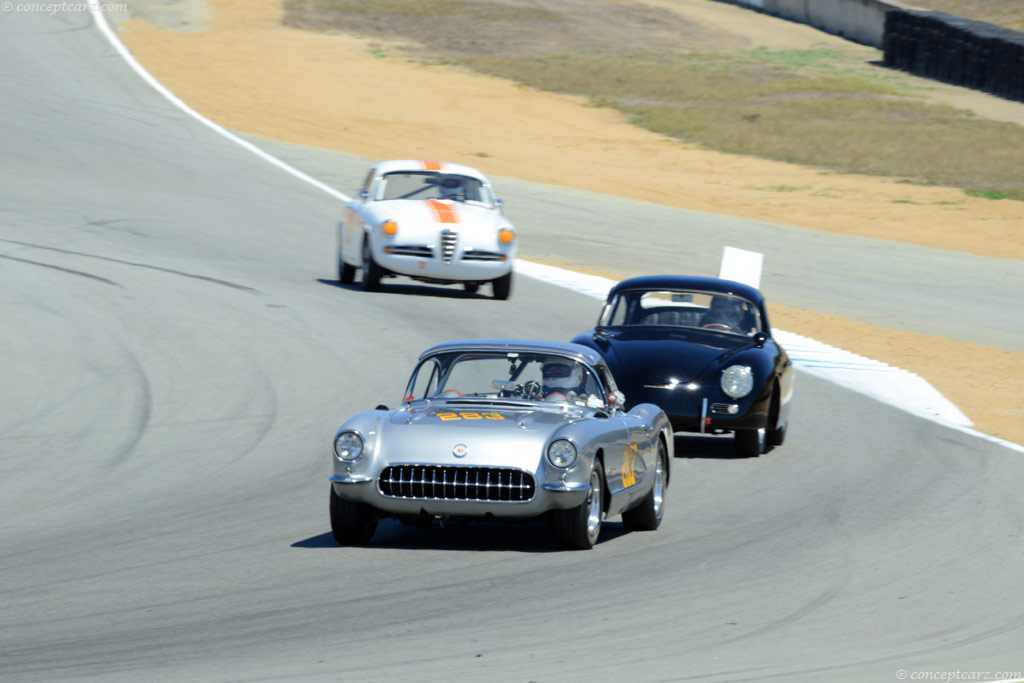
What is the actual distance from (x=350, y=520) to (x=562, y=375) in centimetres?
170

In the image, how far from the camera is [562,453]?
8484 mm

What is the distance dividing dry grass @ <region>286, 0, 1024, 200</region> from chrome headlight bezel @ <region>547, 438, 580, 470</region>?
23.9 meters

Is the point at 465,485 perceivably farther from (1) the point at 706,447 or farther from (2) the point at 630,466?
(1) the point at 706,447

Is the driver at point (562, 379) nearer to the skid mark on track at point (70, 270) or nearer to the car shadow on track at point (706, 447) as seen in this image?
the car shadow on track at point (706, 447)

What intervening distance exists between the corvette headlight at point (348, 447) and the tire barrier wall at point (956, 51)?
3539 centimetres

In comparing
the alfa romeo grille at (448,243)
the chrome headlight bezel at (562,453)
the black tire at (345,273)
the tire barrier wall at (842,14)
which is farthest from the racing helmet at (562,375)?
the tire barrier wall at (842,14)

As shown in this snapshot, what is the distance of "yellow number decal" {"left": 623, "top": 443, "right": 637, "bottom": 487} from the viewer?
9109 millimetres

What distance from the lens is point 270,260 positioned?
21.2 metres

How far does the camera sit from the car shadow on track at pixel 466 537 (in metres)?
8.74

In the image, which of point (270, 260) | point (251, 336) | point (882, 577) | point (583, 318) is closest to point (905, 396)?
point (583, 318)

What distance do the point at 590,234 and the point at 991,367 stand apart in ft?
29.2

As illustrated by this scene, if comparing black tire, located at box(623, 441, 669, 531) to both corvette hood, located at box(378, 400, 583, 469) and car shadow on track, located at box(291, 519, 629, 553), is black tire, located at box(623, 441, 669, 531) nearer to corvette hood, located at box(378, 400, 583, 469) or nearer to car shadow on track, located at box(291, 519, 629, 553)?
car shadow on track, located at box(291, 519, 629, 553)

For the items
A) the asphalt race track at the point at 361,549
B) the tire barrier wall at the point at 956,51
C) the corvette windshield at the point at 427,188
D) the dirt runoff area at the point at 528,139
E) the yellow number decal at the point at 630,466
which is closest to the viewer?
the asphalt race track at the point at 361,549

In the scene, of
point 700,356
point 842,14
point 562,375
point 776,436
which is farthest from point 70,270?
point 842,14
